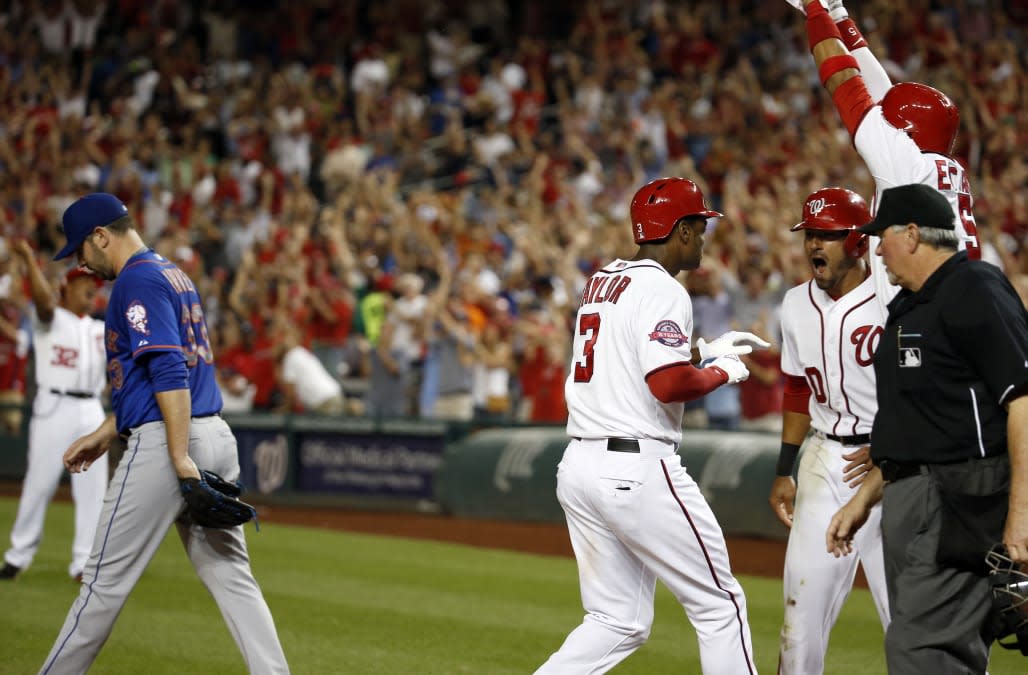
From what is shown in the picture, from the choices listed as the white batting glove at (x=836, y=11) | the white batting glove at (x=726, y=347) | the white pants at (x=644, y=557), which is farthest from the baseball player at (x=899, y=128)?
the white pants at (x=644, y=557)

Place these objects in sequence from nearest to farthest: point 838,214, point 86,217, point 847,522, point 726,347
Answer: point 847,522 < point 726,347 < point 86,217 < point 838,214

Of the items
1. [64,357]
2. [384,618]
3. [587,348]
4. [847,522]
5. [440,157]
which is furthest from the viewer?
[440,157]

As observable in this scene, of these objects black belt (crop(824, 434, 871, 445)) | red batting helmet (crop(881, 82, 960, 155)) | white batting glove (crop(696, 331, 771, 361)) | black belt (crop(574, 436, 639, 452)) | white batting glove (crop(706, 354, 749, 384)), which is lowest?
black belt (crop(824, 434, 871, 445))

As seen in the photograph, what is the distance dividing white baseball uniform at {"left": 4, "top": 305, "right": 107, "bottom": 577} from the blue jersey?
4599 mm

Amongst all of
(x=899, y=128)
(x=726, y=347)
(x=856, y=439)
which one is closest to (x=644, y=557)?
(x=726, y=347)

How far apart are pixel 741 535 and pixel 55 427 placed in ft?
20.7

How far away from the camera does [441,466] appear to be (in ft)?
48.8

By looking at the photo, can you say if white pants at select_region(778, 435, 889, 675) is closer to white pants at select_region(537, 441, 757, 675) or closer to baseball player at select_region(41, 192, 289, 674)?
white pants at select_region(537, 441, 757, 675)

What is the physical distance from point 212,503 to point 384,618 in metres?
3.63

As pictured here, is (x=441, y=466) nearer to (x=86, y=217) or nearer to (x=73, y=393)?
(x=73, y=393)

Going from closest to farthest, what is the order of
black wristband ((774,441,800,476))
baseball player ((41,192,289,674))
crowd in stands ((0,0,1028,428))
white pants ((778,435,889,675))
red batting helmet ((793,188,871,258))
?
baseball player ((41,192,289,674)) < white pants ((778,435,889,675)) < red batting helmet ((793,188,871,258)) < black wristband ((774,441,800,476)) < crowd in stands ((0,0,1028,428))

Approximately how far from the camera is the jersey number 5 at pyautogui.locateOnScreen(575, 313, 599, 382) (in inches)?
198

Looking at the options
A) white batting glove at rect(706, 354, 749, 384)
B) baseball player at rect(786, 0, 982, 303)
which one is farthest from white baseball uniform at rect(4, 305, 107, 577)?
baseball player at rect(786, 0, 982, 303)

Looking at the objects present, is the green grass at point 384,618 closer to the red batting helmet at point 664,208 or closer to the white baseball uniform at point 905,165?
the red batting helmet at point 664,208
